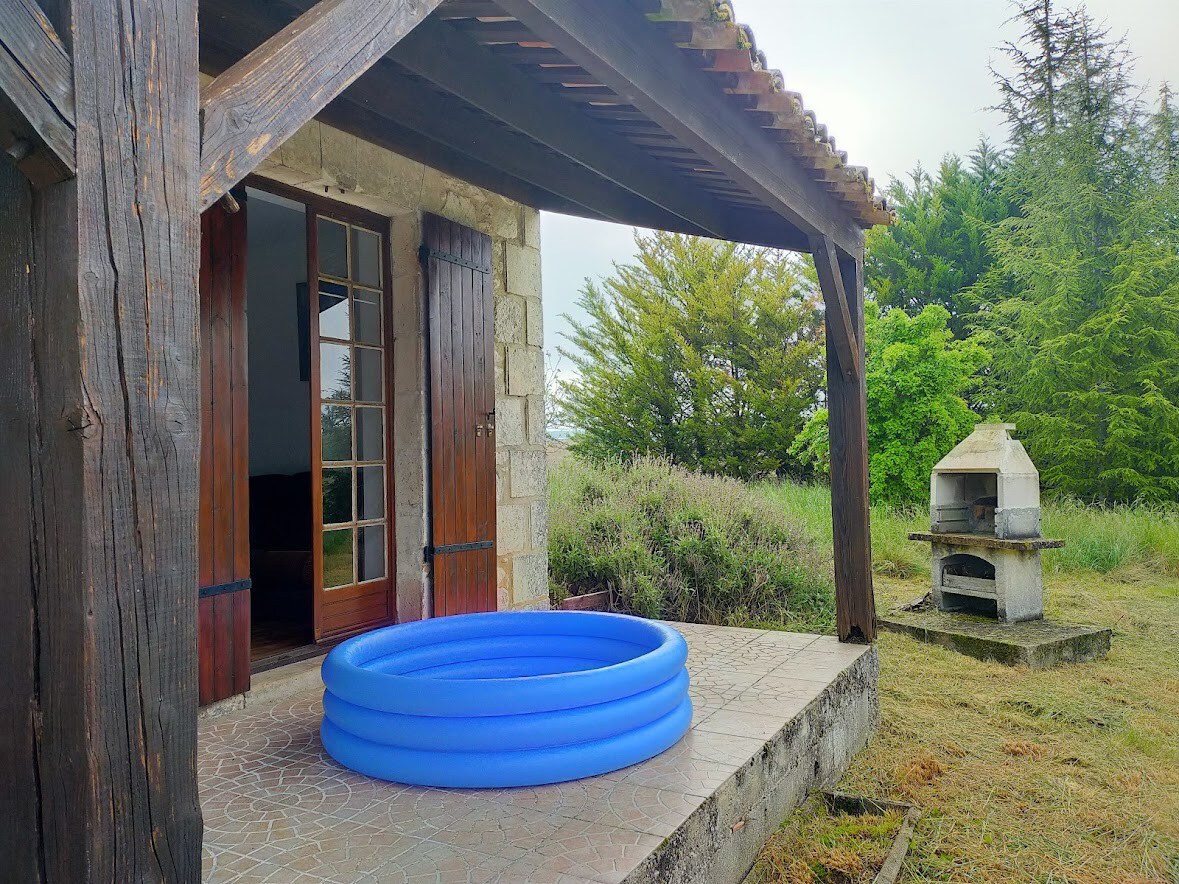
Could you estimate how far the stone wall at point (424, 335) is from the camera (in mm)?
3600

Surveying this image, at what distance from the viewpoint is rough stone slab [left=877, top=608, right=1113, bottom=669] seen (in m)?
5.27

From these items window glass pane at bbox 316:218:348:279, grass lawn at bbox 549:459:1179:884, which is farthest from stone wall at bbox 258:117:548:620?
grass lawn at bbox 549:459:1179:884

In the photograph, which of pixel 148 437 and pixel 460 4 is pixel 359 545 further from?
pixel 148 437

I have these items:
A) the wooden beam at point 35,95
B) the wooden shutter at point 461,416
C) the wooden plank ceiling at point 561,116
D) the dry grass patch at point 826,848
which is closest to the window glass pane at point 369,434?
the wooden shutter at point 461,416

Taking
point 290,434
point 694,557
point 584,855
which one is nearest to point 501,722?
point 584,855

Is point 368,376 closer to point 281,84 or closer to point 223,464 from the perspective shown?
point 223,464

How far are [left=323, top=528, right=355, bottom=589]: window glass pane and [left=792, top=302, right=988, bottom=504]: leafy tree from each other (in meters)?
8.24

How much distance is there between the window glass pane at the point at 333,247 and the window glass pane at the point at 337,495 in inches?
35.0

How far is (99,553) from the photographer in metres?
1.07

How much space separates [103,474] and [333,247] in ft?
9.83

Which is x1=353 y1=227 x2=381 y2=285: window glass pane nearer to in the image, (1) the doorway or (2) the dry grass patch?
(1) the doorway

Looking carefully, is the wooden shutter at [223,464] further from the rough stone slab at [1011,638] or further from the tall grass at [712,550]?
the rough stone slab at [1011,638]

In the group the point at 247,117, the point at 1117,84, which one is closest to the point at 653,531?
the point at 247,117

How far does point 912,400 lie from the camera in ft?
35.3
